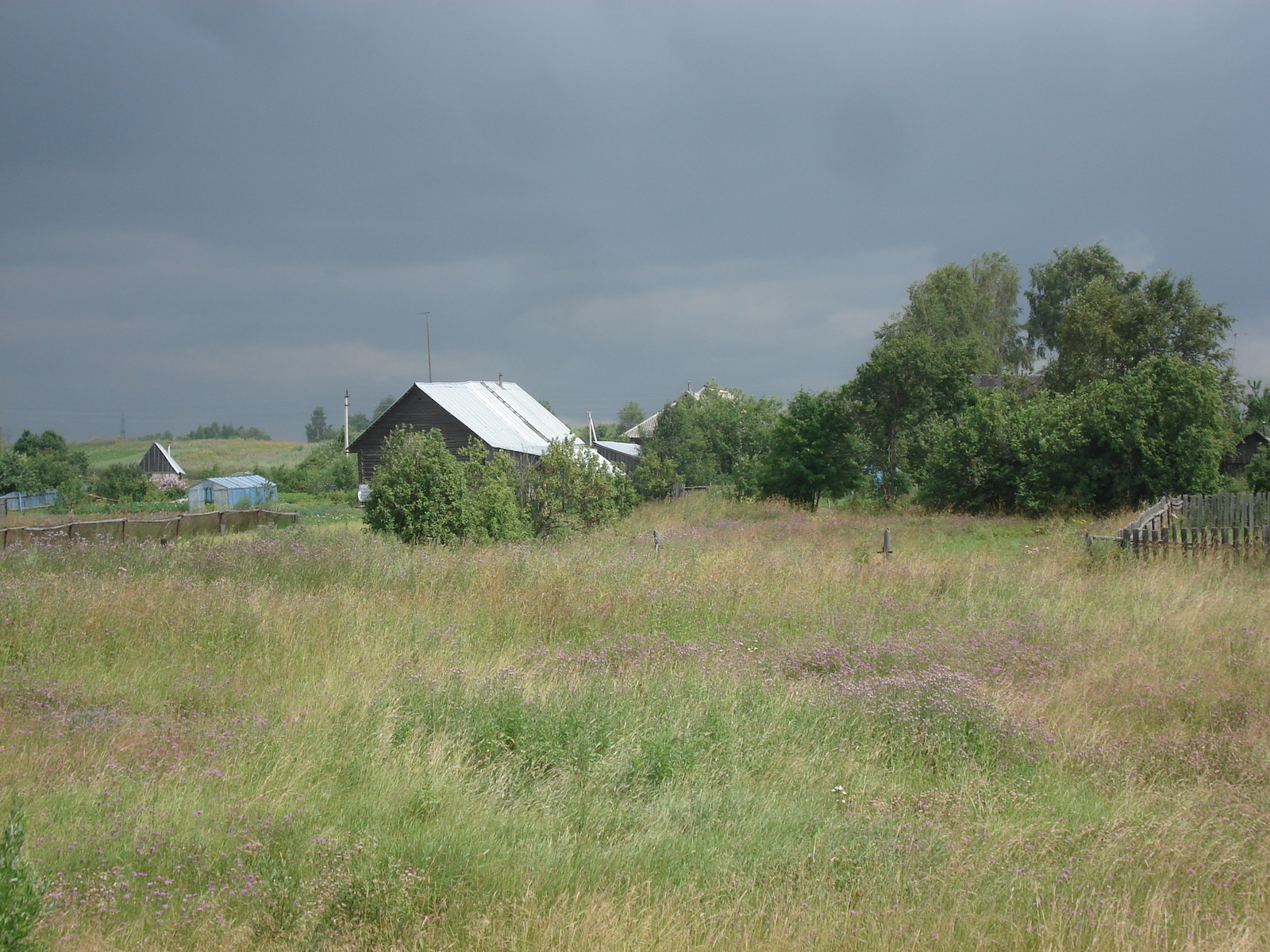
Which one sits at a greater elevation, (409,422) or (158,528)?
(409,422)

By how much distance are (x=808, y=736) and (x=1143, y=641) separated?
4.62 meters

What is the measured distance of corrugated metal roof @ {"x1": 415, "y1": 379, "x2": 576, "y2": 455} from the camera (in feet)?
135

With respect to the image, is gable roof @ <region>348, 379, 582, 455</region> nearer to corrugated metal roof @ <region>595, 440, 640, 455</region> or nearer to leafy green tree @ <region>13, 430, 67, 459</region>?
corrugated metal roof @ <region>595, 440, 640, 455</region>

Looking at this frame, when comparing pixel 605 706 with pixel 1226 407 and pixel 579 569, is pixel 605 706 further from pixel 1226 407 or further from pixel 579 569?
pixel 1226 407

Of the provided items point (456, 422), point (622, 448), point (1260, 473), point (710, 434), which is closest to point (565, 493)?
point (456, 422)

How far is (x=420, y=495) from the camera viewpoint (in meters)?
16.4

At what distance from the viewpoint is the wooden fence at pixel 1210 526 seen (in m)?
13.0

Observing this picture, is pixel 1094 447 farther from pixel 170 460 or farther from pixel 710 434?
pixel 170 460

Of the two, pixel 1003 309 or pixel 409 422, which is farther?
pixel 1003 309

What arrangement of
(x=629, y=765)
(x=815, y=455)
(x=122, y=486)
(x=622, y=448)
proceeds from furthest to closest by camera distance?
1. (x=622, y=448)
2. (x=122, y=486)
3. (x=815, y=455)
4. (x=629, y=765)

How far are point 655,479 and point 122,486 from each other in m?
33.2

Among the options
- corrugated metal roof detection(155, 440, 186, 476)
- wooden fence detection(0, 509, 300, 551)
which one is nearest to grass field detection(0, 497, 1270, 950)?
wooden fence detection(0, 509, 300, 551)

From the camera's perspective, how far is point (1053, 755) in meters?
5.53

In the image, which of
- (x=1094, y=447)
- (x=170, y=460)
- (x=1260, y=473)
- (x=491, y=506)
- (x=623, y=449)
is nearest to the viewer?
(x=491, y=506)
